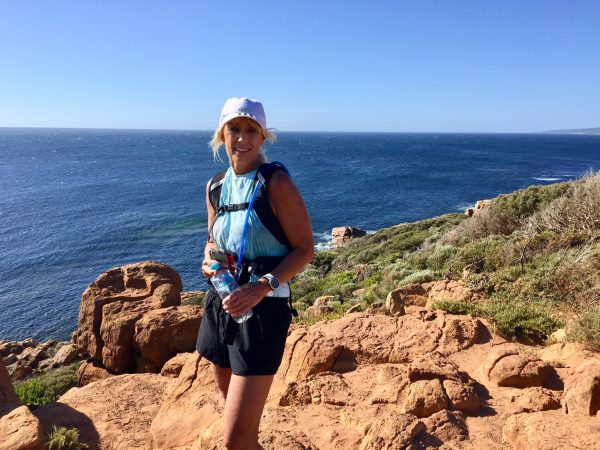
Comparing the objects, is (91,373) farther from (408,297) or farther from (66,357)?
(408,297)

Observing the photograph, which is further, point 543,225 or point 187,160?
point 187,160

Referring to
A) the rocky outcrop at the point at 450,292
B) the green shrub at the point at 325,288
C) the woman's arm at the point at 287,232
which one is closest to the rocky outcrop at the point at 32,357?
the green shrub at the point at 325,288

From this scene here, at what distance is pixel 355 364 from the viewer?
4820 mm

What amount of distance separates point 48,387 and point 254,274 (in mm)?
9421

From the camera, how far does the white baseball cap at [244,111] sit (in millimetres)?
2561

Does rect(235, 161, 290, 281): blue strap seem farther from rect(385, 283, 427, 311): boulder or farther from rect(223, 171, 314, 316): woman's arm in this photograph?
rect(385, 283, 427, 311): boulder

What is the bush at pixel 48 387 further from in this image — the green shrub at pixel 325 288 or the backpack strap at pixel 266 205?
the backpack strap at pixel 266 205

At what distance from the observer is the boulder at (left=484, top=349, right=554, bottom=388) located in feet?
13.0

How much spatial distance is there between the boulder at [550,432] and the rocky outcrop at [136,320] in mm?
6402

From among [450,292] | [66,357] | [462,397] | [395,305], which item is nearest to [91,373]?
[66,357]

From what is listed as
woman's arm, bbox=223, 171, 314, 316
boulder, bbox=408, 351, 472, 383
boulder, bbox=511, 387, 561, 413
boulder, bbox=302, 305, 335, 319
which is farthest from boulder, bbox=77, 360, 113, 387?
woman's arm, bbox=223, 171, 314, 316

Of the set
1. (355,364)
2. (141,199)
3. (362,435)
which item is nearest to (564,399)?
(362,435)

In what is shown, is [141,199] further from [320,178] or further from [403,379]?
[403,379]

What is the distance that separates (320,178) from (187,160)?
3739 centimetres
